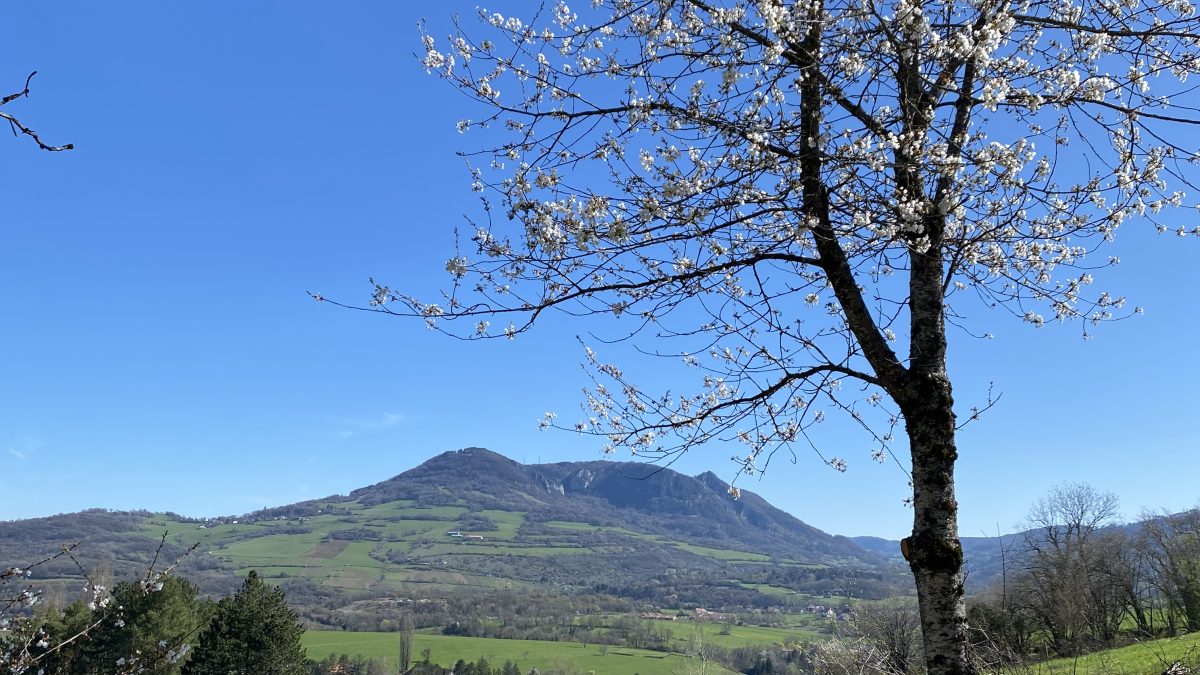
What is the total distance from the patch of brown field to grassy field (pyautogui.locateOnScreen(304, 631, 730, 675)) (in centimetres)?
6711

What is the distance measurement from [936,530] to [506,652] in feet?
255

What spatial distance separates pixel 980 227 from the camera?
3611 millimetres

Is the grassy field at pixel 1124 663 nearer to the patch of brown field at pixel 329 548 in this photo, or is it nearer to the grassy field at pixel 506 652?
the grassy field at pixel 506 652

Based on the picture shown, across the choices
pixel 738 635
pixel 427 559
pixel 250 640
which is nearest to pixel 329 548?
pixel 427 559

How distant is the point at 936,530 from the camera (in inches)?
129

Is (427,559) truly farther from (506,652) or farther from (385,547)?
(506,652)

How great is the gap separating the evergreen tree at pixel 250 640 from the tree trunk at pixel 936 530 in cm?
3316

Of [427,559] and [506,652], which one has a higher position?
[427,559]

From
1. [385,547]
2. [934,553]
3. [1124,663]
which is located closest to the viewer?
[934,553]

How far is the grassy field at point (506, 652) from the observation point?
66.9m

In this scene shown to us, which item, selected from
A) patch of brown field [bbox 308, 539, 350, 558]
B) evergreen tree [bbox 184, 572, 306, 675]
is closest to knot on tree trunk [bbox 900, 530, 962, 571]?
evergreen tree [bbox 184, 572, 306, 675]

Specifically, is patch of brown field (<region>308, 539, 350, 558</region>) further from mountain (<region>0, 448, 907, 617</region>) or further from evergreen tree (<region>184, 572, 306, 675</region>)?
evergreen tree (<region>184, 572, 306, 675</region>)

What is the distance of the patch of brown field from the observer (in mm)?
146000

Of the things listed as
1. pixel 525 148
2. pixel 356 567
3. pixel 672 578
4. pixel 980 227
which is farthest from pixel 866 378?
pixel 672 578
